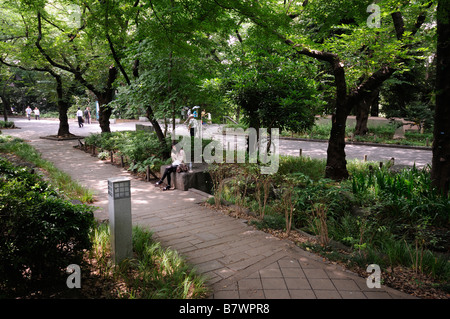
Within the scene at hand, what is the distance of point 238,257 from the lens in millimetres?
4480

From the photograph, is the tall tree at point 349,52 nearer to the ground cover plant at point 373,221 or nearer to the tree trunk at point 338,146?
the tree trunk at point 338,146

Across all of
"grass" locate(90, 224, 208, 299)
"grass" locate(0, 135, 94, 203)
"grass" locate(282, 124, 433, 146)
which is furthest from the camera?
"grass" locate(282, 124, 433, 146)

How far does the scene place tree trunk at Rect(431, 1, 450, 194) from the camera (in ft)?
19.8

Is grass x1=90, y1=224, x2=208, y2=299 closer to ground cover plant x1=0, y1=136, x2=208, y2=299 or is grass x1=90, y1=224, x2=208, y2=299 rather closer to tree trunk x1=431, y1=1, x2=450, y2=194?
ground cover plant x1=0, y1=136, x2=208, y2=299

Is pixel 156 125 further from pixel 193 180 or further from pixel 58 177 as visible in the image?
pixel 58 177

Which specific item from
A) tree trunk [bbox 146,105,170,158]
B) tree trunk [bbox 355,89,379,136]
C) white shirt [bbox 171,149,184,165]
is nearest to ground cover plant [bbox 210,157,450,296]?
white shirt [bbox 171,149,184,165]

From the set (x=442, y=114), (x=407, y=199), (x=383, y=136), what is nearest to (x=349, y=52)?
(x=442, y=114)

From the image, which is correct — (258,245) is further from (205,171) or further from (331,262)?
(205,171)

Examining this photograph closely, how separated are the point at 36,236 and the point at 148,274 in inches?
49.8

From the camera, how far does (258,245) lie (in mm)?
4914

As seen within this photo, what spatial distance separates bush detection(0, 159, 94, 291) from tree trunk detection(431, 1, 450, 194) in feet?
21.2

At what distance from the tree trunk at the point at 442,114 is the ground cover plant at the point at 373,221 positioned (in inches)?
11.8
